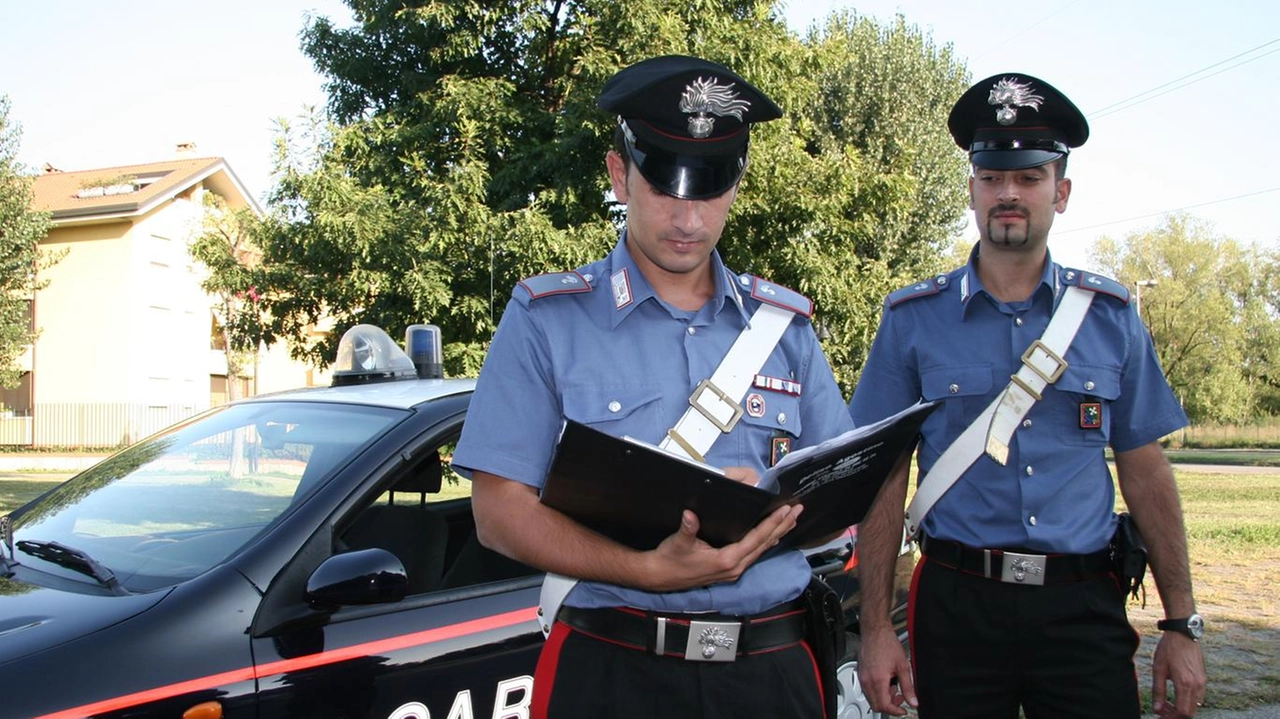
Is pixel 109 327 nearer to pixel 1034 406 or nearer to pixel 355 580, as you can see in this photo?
pixel 355 580

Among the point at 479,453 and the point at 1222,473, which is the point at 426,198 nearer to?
the point at 479,453

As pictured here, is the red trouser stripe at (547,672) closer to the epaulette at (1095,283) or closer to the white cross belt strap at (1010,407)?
the white cross belt strap at (1010,407)

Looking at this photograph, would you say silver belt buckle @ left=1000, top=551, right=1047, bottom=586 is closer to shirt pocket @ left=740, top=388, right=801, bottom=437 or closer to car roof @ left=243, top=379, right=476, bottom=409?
shirt pocket @ left=740, top=388, right=801, bottom=437

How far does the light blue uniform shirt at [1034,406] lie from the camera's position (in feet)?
8.41

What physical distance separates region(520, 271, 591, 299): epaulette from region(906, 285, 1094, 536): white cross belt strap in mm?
1161

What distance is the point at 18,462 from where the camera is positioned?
24.1 meters

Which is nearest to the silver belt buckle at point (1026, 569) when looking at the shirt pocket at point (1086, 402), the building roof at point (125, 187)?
the shirt pocket at point (1086, 402)

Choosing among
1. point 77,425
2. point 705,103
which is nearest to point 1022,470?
point 705,103

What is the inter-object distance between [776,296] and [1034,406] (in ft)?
3.02

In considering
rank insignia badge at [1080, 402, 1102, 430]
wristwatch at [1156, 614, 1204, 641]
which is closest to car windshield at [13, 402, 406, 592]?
rank insignia badge at [1080, 402, 1102, 430]

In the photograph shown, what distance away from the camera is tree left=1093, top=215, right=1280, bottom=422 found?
49250mm

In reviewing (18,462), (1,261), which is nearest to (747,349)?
(1,261)

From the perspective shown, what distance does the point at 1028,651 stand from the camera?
2461 mm

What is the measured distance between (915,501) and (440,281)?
9.35m
